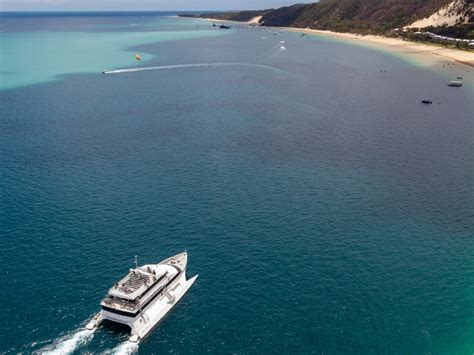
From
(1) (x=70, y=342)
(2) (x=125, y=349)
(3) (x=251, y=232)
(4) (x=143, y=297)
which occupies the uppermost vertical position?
(4) (x=143, y=297)

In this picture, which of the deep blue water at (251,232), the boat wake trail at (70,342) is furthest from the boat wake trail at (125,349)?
the boat wake trail at (70,342)

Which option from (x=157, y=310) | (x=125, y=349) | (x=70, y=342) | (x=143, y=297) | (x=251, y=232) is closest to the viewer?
(x=125, y=349)

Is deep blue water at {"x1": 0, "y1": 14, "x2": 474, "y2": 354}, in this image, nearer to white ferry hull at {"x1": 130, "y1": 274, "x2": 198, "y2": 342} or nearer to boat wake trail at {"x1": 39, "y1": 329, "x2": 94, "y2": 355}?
boat wake trail at {"x1": 39, "y1": 329, "x2": 94, "y2": 355}

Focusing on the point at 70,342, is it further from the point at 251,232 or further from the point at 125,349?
the point at 251,232

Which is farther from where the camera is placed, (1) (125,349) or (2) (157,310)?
(2) (157,310)

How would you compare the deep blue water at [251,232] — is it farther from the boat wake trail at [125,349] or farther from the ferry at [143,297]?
the ferry at [143,297]

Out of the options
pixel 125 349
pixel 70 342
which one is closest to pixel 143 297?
pixel 125 349

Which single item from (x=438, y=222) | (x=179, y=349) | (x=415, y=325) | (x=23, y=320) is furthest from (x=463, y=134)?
(x=23, y=320)
